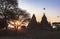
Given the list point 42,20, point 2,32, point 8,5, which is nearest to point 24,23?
point 42,20

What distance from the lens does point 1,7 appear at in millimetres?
51375

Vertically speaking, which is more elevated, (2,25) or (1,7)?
(1,7)

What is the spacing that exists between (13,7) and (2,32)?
10.3 metres

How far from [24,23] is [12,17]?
2477 centimetres

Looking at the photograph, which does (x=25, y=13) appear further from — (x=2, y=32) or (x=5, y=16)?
(x=2, y=32)


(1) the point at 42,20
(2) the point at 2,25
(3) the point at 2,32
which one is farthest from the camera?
(1) the point at 42,20

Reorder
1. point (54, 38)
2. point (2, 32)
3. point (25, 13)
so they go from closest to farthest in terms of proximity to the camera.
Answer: point (54, 38), point (2, 32), point (25, 13)

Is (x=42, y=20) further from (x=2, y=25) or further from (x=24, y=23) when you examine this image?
(x=2, y=25)

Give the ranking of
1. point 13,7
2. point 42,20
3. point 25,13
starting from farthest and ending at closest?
point 42,20 → point 25,13 → point 13,7

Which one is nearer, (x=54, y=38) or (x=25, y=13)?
(x=54, y=38)

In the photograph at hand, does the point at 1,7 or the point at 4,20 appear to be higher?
the point at 1,7

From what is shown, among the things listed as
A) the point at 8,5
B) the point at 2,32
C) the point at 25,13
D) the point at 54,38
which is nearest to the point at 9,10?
the point at 8,5

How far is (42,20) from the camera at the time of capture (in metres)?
92.5

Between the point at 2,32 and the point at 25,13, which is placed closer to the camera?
the point at 2,32
